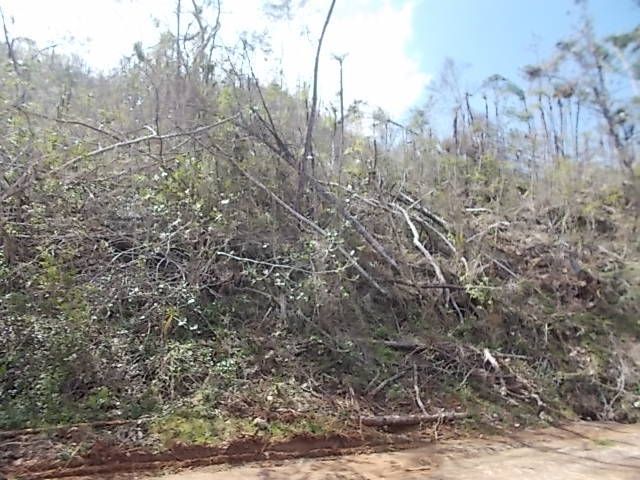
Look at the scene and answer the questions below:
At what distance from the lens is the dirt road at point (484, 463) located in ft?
14.3

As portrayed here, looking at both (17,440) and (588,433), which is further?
(588,433)

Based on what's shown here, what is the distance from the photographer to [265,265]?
6.66m

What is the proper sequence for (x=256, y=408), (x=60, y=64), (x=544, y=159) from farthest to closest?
(x=544, y=159)
(x=60, y=64)
(x=256, y=408)

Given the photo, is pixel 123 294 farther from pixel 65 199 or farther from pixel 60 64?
pixel 60 64

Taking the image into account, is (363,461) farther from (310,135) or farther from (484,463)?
(310,135)

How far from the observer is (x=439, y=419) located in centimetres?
574

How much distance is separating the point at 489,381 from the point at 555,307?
2.39 metres

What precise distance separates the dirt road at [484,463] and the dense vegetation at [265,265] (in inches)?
20.0

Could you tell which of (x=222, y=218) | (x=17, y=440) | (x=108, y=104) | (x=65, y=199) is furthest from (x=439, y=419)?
(x=108, y=104)

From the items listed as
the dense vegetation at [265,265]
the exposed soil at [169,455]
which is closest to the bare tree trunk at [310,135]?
the dense vegetation at [265,265]

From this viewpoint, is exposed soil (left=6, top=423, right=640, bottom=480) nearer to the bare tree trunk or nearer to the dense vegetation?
the dense vegetation

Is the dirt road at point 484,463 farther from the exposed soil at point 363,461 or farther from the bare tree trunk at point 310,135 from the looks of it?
the bare tree trunk at point 310,135

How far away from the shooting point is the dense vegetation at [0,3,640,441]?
17.1 ft

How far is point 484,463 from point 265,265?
3198 mm
